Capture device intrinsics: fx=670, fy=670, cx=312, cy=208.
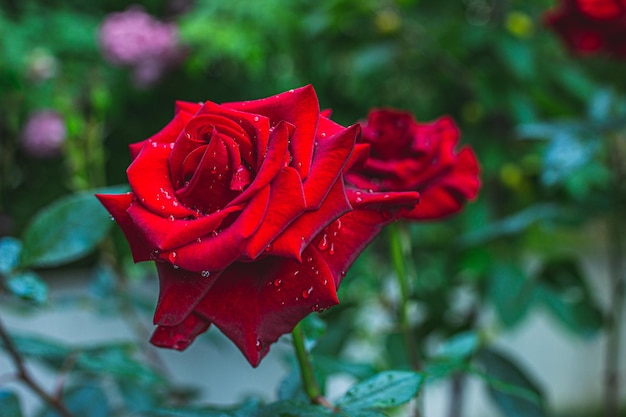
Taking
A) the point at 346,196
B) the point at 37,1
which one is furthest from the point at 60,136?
Answer: the point at 346,196

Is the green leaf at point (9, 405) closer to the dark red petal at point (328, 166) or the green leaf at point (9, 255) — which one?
the green leaf at point (9, 255)

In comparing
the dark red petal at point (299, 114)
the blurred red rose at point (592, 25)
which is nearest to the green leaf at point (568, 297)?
the blurred red rose at point (592, 25)

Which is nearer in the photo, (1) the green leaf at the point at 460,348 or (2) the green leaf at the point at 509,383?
(1) the green leaf at the point at 460,348

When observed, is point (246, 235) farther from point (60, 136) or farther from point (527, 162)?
point (60, 136)

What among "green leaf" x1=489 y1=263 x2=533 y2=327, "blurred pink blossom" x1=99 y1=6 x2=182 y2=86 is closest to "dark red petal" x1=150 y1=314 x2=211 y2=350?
"green leaf" x1=489 y1=263 x2=533 y2=327

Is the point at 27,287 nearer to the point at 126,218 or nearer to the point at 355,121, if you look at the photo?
the point at 126,218

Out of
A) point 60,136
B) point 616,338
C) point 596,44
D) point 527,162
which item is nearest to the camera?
point 596,44

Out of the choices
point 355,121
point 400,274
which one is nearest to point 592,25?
point 400,274
